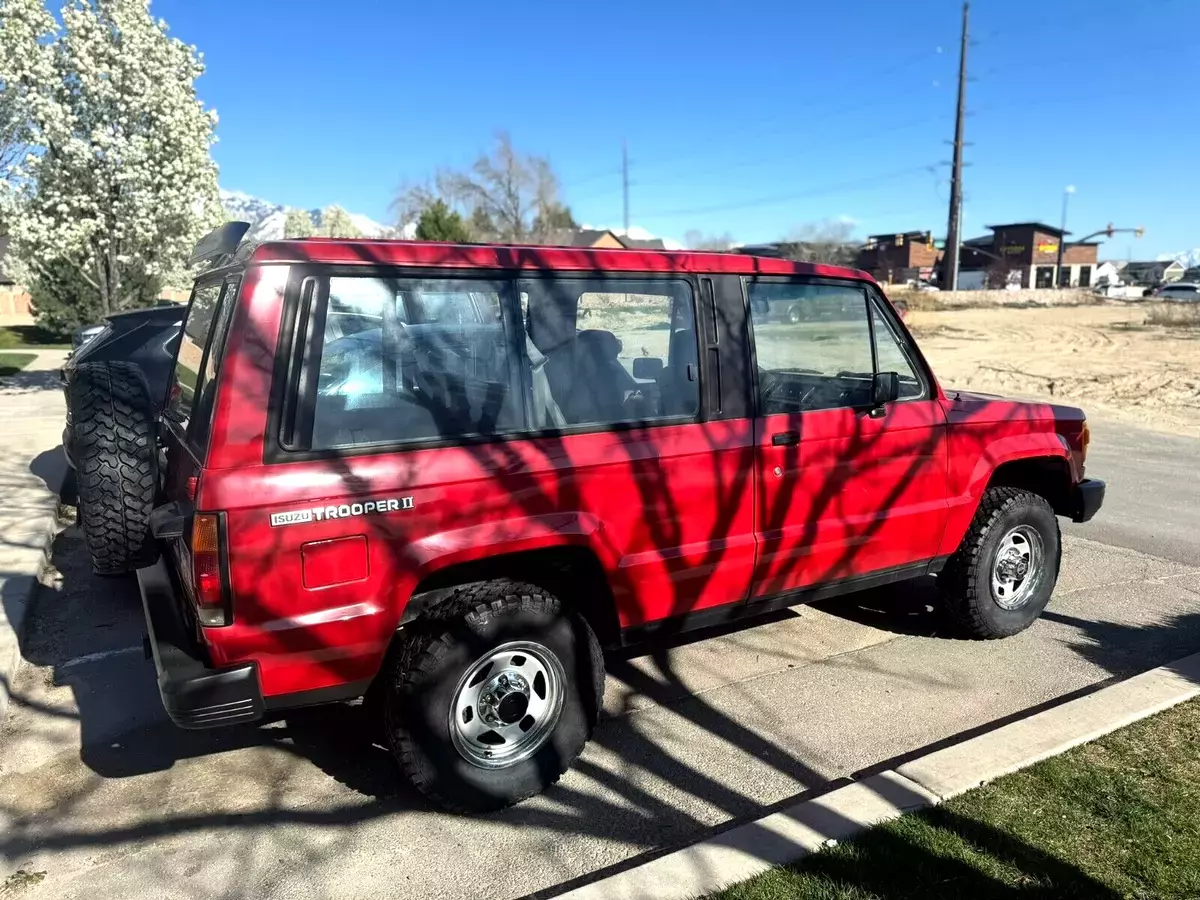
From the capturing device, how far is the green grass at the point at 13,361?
19625 millimetres

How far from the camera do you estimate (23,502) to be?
24.2 ft

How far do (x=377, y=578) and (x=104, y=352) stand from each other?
496 cm

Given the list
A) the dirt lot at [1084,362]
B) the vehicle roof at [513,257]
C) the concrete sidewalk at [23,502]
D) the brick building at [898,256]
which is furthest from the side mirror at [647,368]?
the brick building at [898,256]

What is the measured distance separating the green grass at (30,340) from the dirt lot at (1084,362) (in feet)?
87.6

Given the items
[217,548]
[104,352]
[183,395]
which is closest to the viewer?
[217,548]

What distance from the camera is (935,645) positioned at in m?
4.68

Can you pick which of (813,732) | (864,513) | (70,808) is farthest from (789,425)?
(70,808)

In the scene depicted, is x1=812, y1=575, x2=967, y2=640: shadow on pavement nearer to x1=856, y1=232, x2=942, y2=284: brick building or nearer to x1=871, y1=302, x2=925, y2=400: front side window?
x1=871, y1=302, x2=925, y2=400: front side window

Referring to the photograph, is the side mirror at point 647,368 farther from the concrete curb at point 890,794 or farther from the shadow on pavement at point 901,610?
the shadow on pavement at point 901,610

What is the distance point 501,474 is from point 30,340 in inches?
1309

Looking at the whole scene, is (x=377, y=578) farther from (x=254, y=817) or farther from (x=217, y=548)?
(x=254, y=817)

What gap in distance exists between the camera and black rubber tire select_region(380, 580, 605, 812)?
301cm

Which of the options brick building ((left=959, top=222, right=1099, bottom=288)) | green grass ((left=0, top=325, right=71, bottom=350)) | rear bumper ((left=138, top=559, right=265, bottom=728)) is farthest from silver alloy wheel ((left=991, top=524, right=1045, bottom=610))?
brick building ((left=959, top=222, right=1099, bottom=288))

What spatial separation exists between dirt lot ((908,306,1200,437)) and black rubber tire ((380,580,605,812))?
458 inches
